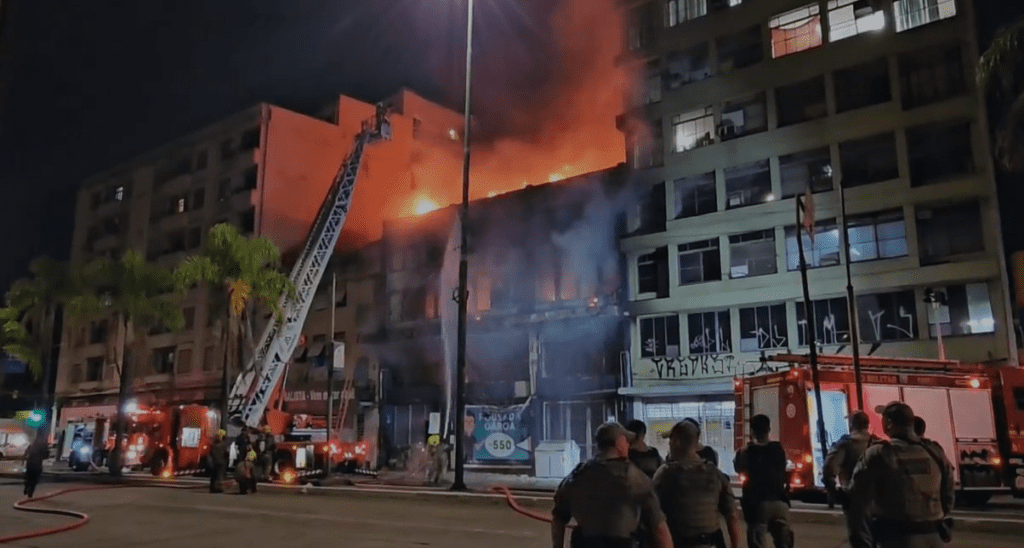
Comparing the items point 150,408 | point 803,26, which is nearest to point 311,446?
point 150,408

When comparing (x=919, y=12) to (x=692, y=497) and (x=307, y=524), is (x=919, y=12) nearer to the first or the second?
(x=307, y=524)

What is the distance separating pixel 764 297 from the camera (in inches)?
1046

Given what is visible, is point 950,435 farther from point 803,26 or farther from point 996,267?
point 803,26

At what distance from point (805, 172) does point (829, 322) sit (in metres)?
5.29

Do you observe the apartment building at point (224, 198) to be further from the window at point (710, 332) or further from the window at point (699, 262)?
the window at point (710, 332)

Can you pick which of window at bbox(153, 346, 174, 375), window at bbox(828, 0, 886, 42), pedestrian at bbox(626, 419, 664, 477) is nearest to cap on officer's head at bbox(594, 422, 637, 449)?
pedestrian at bbox(626, 419, 664, 477)

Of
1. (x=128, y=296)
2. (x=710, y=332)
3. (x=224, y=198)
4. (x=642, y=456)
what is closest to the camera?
(x=642, y=456)

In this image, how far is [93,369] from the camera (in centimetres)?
5453

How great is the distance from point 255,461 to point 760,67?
850 inches

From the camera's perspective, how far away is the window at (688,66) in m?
30.5

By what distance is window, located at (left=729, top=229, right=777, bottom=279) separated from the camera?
1063 inches

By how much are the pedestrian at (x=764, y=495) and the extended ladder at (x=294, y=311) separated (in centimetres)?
2260

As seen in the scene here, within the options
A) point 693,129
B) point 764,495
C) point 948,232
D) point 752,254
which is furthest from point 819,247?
point 764,495

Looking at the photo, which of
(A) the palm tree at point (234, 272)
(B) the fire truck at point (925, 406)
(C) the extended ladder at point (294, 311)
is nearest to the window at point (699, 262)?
(B) the fire truck at point (925, 406)
